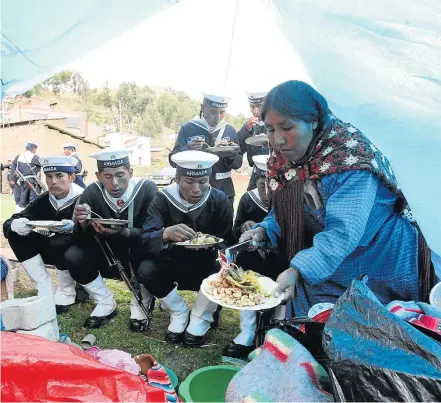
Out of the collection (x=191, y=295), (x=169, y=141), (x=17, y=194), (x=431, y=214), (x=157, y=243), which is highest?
(x=431, y=214)


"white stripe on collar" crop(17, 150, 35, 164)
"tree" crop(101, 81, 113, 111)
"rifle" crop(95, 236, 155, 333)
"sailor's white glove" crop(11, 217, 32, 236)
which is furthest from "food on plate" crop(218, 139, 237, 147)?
"tree" crop(101, 81, 113, 111)

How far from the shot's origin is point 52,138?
61.2 ft

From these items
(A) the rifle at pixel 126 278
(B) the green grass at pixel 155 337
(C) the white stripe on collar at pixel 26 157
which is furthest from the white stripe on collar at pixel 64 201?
(C) the white stripe on collar at pixel 26 157

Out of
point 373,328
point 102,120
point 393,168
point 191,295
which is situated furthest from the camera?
point 102,120

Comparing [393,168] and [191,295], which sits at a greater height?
[393,168]

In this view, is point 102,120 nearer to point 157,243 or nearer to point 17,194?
point 17,194

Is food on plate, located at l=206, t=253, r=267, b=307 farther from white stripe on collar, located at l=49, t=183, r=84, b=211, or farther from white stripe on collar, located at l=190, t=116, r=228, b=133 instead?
white stripe on collar, located at l=190, t=116, r=228, b=133

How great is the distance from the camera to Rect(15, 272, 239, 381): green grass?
299 cm

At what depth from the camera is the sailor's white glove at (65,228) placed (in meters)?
3.42

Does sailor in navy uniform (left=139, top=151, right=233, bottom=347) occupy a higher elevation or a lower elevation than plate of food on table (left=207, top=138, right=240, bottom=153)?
lower

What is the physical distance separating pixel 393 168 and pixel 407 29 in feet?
1.88

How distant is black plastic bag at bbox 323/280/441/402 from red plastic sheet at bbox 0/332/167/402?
679 millimetres

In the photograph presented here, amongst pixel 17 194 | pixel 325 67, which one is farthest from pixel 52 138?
pixel 325 67

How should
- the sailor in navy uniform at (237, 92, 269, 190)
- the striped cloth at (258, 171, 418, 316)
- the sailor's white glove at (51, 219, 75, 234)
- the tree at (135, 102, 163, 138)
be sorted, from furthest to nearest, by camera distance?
the tree at (135, 102, 163, 138) → the sailor in navy uniform at (237, 92, 269, 190) → the sailor's white glove at (51, 219, 75, 234) → the striped cloth at (258, 171, 418, 316)
